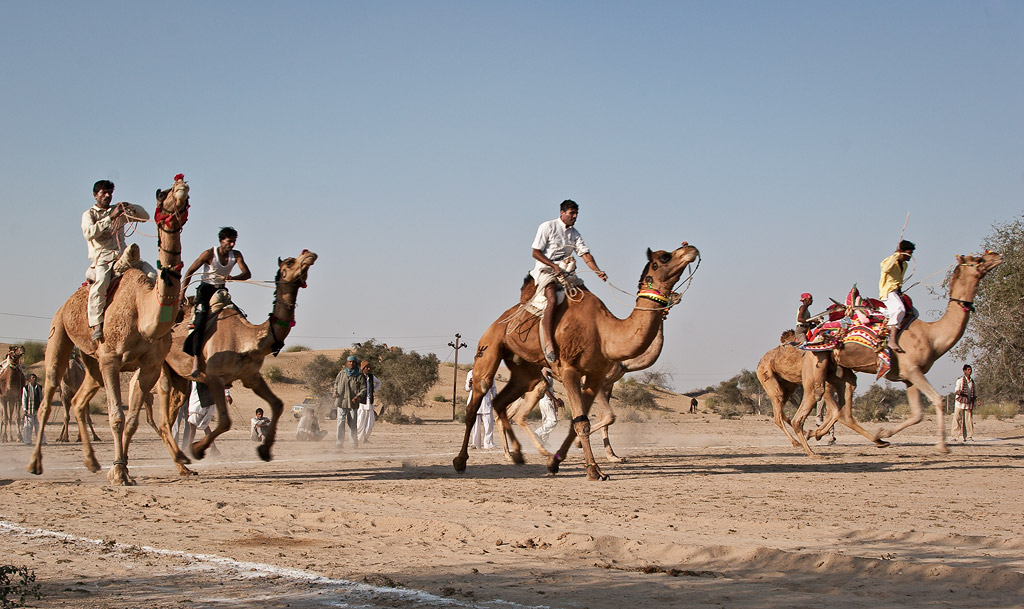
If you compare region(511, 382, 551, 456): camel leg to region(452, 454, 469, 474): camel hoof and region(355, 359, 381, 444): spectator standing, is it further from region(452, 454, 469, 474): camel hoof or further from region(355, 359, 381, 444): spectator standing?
region(355, 359, 381, 444): spectator standing

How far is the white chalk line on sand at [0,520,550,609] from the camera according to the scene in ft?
18.3

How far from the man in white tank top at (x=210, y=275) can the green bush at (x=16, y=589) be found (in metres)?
7.40

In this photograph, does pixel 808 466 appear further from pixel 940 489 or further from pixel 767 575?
pixel 767 575

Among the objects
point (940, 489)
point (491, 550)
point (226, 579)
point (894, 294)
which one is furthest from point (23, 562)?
point (894, 294)

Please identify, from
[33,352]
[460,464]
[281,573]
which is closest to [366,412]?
[460,464]

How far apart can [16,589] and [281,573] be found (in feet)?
5.12

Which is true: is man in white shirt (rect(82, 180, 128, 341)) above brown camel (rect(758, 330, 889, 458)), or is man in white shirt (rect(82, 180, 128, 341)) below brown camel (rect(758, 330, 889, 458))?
above

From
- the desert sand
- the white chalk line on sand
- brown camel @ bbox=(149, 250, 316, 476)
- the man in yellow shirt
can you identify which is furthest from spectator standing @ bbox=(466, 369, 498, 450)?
the white chalk line on sand

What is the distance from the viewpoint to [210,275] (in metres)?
13.8

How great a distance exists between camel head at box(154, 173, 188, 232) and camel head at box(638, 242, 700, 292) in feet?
18.4

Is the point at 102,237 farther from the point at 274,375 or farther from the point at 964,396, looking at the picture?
the point at 274,375

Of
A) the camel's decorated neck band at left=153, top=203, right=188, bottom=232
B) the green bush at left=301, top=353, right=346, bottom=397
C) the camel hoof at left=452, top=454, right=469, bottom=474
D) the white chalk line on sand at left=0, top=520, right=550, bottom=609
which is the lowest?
the white chalk line on sand at left=0, top=520, right=550, bottom=609

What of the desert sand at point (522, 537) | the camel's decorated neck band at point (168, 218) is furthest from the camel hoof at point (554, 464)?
the camel's decorated neck band at point (168, 218)

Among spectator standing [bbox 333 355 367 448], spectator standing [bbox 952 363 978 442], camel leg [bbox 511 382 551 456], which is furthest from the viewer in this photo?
spectator standing [bbox 952 363 978 442]
